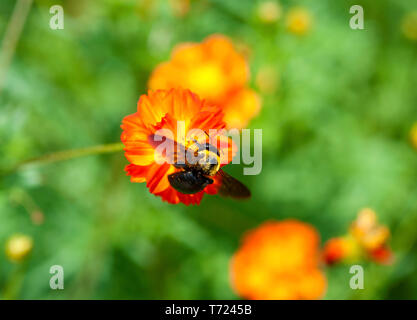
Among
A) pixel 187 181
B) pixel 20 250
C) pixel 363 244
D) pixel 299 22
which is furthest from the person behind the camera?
pixel 299 22

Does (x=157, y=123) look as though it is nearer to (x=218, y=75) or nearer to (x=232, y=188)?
(x=232, y=188)

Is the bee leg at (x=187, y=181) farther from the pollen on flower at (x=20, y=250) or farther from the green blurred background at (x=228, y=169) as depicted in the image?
the green blurred background at (x=228, y=169)

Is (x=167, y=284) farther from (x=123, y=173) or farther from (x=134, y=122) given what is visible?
(x=134, y=122)

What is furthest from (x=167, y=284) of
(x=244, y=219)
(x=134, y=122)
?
(x=134, y=122)

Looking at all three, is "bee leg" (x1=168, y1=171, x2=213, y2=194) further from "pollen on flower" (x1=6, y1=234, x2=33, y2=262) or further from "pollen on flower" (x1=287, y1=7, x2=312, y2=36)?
"pollen on flower" (x1=287, y1=7, x2=312, y2=36)

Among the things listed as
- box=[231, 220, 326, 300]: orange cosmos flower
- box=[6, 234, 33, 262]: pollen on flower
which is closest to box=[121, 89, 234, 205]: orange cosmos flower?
box=[6, 234, 33, 262]: pollen on flower

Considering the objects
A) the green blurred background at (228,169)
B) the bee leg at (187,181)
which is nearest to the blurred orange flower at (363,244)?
the green blurred background at (228,169)

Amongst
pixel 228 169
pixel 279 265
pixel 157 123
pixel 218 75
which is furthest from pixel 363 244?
pixel 157 123
